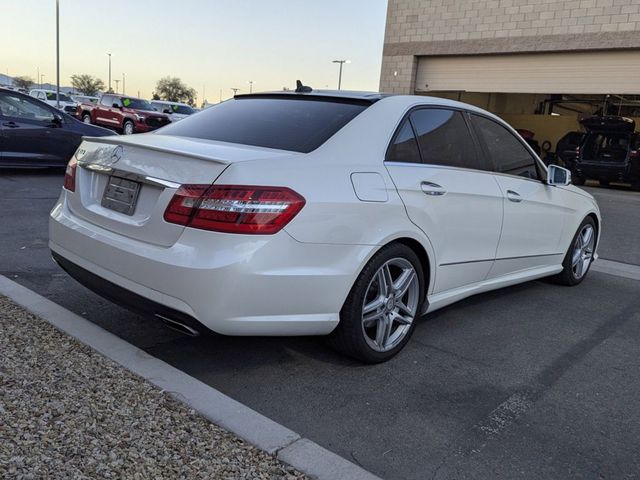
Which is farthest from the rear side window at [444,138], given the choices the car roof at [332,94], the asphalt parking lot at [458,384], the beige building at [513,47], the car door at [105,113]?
the car door at [105,113]

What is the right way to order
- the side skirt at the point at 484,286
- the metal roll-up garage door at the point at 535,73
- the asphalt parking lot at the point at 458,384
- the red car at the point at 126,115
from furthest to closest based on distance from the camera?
the red car at the point at 126,115 < the metal roll-up garage door at the point at 535,73 < the side skirt at the point at 484,286 < the asphalt parking lot at the point at 458,384

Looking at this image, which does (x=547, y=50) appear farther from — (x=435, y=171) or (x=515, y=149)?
(x=435, y=171)

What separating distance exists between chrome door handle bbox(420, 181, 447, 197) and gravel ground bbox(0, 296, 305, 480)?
1849 mm

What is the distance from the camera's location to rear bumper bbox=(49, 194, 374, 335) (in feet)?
8.86

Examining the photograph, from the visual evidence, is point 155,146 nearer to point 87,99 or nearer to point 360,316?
point 360,316

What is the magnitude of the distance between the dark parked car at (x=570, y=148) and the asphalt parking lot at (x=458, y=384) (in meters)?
13.9

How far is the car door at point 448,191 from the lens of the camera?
11.5 ft

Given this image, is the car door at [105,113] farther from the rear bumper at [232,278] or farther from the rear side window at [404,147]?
the rear bumper at [232,278]

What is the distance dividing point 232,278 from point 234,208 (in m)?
0.33

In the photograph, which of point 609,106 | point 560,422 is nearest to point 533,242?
point 560,422

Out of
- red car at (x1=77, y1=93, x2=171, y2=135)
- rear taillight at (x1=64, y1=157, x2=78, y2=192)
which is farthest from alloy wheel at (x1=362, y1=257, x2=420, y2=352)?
red car at (x1=77, y1=93, x2=171, y2=135)

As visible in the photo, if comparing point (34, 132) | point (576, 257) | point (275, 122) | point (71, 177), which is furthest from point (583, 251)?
point (34, 132)

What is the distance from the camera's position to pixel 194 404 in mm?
2768

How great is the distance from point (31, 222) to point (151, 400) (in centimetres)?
481
